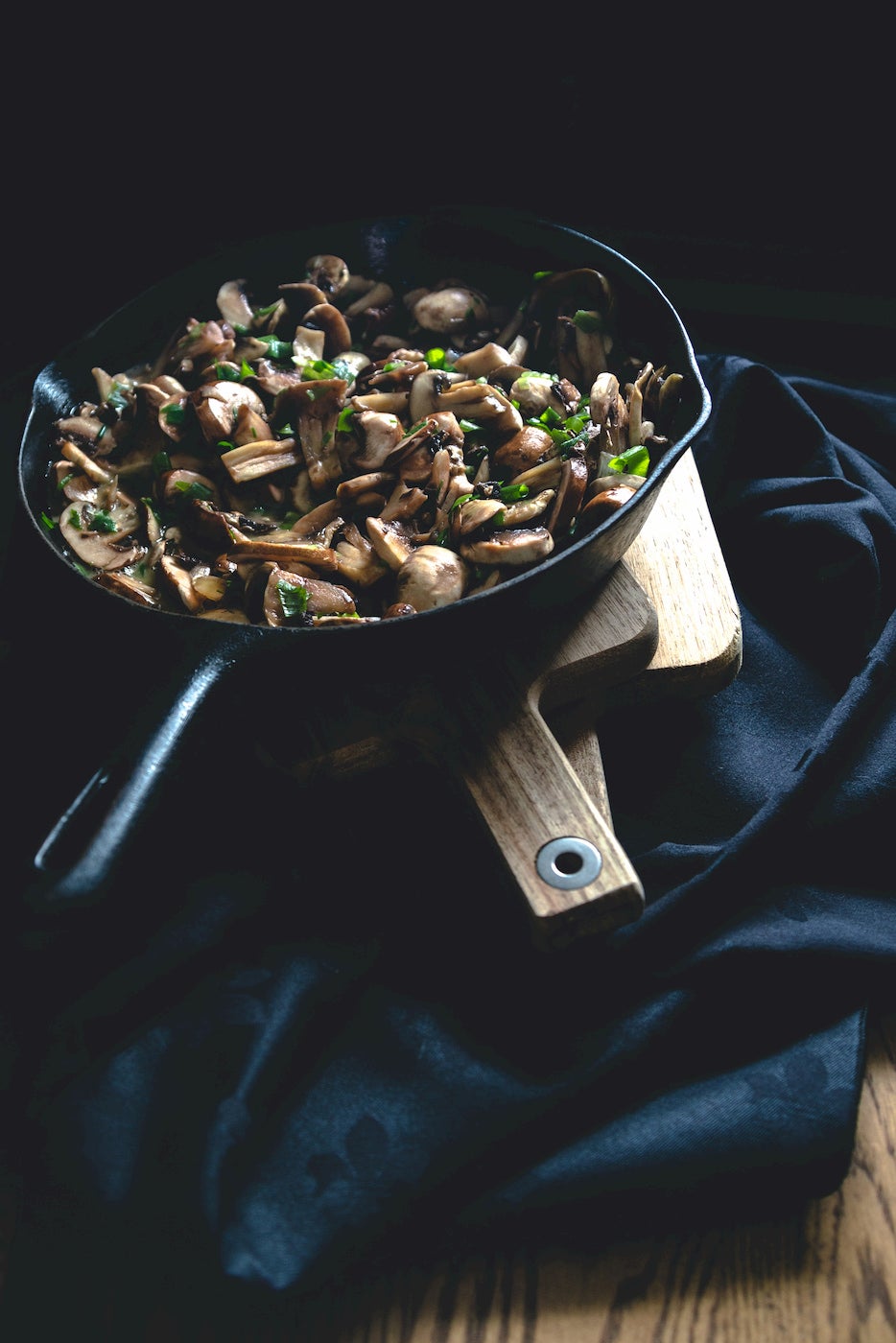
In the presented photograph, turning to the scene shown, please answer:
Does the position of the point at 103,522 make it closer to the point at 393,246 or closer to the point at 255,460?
the point at 255,460

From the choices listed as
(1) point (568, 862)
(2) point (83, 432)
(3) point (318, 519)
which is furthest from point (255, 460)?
(1) point (568, 862)

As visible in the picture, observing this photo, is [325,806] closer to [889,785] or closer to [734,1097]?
[734,1097]

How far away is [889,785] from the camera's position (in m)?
1.64

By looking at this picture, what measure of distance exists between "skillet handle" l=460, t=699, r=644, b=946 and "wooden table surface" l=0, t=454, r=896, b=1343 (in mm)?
428

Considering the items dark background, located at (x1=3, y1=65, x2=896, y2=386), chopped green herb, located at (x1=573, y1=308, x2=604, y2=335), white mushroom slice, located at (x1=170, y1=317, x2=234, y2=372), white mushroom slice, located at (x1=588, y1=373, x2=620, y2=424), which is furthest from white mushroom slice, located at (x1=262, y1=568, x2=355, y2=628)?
dark background, located at (x1=3, y1=65, x2=896, y2=386)

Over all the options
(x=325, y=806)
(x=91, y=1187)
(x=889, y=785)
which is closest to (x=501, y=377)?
(x=325, y=806)

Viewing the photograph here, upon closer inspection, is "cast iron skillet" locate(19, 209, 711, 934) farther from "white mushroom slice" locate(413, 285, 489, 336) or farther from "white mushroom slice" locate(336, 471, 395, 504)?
"white mushroom slice" locate(336, 471, 395, 504)

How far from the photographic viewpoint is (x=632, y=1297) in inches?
51.4

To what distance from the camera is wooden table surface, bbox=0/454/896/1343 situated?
1.29m

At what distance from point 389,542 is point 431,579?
0.40 ft

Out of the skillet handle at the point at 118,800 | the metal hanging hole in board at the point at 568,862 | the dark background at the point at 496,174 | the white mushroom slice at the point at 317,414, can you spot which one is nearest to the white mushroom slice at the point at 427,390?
the white mushroom slice at the point at 317,414

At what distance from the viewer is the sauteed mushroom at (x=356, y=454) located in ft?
5.20

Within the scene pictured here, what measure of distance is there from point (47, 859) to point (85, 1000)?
39 cm

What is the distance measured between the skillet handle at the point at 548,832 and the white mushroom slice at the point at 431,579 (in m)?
0.21
